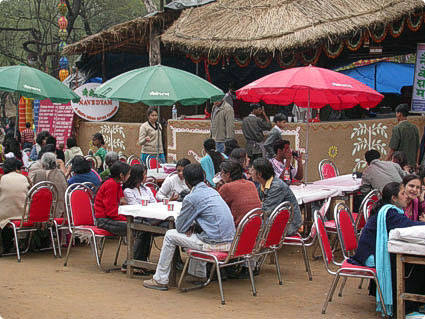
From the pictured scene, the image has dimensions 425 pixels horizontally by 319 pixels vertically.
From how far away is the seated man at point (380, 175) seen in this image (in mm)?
8391

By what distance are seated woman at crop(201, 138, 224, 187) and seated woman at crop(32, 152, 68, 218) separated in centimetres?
197

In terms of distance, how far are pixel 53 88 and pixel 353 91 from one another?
4501 mm

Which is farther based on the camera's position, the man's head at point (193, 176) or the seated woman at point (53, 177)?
the seated woman at point (53, 177)

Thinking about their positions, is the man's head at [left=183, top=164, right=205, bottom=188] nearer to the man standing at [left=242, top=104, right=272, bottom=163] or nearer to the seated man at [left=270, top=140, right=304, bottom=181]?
the seated man at [left=270, top=140, right=304, bottom=181]

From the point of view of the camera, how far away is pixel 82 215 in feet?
25.5

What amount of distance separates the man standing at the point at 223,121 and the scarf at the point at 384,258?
7654 mm

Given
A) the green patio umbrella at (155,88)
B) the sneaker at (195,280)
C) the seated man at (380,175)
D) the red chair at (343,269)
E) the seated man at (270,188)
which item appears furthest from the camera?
Result: the green patio umbrella at (155,88)

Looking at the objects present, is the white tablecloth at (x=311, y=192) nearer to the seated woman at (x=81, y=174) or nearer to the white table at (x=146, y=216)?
the white table at (x=146, y=216)

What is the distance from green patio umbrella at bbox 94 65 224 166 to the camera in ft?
29.2

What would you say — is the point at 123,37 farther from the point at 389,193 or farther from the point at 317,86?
the point at 389,193

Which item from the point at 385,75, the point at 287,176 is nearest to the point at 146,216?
the point at 287,176

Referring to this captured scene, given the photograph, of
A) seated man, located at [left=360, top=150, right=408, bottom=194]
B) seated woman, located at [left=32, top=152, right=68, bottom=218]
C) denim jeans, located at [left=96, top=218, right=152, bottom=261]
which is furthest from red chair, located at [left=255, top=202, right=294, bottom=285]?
seated woman, located at [left=32, top=152, right=68, bottom=218]

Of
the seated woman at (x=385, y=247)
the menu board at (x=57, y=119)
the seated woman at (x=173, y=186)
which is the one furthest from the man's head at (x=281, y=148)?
the menu board at (x=57, y=119)

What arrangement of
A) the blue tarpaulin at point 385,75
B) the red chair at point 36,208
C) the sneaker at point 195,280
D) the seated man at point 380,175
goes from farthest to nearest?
the blue tarpaulin at point 385,75 → the seated man at point 380,175 → the red chair at point 36,208 → the sneaker at point 195,280
